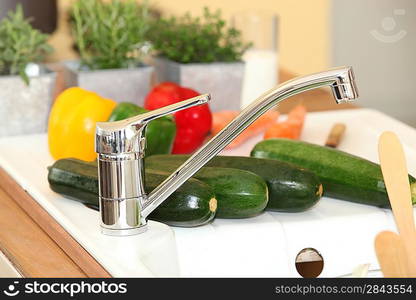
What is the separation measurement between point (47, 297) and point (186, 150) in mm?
713

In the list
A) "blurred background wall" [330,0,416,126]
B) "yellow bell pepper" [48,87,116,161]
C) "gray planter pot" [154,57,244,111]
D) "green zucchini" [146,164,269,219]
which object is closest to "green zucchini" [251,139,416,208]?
"green zucchini" [146,164,269,219]

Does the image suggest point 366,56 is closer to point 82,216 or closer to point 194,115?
point 194,115

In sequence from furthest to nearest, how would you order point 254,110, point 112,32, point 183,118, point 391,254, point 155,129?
point 112,32 < point 183,118 < point 155,129 < point 254,110 < point 391,254

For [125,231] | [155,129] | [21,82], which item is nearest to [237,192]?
[125,231]

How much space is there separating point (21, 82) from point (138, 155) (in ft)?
2.25

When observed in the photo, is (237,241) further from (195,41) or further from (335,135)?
(195,41)

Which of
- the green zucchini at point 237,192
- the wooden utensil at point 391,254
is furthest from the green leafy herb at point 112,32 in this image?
the wooden utensil at point 391,254

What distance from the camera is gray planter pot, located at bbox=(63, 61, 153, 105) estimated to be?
186cm

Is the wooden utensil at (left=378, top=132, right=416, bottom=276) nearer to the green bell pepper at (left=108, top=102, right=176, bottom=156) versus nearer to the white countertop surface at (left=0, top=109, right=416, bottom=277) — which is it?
the white countertop surface at (left=0, top=109, right=416, bottom=277)

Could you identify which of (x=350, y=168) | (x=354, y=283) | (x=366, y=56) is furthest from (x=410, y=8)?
(x=354, y=283)

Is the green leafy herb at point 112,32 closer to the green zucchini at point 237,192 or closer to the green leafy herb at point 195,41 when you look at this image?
the green leafy herb at point 195,41

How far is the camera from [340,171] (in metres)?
1.40

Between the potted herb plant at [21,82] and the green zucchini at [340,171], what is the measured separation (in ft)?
1.76

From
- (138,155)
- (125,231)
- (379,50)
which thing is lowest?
(379,50)
